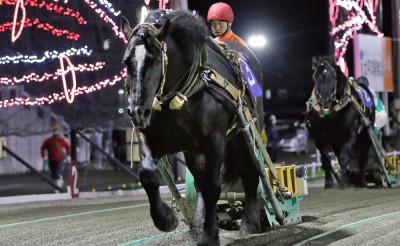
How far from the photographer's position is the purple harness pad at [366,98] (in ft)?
52.2

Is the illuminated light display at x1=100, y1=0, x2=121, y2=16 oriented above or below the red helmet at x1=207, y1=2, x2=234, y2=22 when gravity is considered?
above

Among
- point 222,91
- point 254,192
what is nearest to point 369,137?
point 254,192

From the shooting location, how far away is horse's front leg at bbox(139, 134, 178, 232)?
6.21 m

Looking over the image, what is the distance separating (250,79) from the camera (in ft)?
27.6

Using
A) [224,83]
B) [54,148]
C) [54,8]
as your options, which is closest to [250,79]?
[224,83]

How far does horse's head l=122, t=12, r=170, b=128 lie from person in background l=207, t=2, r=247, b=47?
8.07 feet

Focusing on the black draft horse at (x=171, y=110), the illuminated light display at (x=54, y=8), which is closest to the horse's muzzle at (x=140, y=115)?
the black draft horse at (x=171, y=110)

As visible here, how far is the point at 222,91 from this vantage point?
22.6 ft

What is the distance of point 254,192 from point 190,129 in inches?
81.2

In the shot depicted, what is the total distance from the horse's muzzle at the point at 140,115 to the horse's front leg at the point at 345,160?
32.1 feet

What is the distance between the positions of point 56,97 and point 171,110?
10.0 metres

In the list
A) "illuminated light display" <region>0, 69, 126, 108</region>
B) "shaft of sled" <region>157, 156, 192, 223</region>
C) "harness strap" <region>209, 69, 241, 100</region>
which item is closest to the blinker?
"illuminated light display" <region>0, 69, 126, 108</region>

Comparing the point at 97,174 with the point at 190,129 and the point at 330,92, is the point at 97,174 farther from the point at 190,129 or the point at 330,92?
the point at 190,129

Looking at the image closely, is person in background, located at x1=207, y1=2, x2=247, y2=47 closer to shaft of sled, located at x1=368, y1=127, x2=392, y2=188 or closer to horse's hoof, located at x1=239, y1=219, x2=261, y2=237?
horse's hoof, located at x1=239, y1=219, x2=261, y2=237
